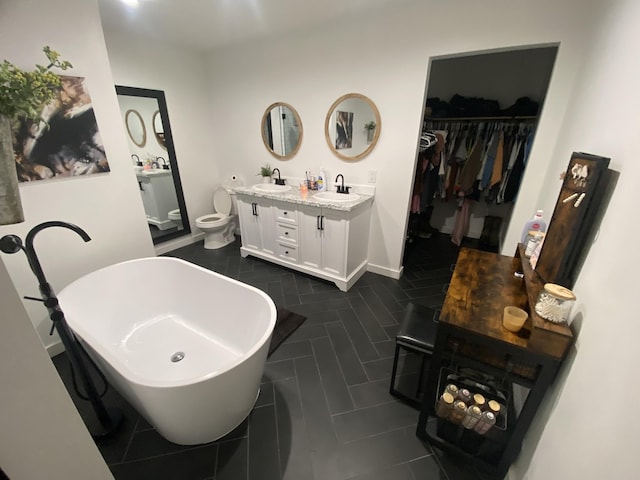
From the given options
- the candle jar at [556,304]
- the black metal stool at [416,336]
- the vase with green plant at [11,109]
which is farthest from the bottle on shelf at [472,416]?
the vase with green plant at [11,109]

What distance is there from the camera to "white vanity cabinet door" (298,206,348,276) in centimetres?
257

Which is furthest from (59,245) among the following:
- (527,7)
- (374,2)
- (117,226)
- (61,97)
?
(527,7)

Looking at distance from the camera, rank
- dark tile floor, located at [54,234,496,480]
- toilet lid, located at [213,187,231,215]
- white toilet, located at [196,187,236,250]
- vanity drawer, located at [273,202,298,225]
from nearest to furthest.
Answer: dark tile floor, located at [54,234,496,480], vanity drawer, located at [273,202,298,225], white toilet, located at [196,187,236,250], toilet lid, located at [213,187,231,215]

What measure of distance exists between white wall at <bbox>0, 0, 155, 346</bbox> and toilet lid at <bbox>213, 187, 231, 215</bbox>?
156 centimetres

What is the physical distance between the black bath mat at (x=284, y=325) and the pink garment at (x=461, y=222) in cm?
269

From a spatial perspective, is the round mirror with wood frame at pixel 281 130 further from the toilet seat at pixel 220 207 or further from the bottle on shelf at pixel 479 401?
the bottle on shelf at pixel 479 401

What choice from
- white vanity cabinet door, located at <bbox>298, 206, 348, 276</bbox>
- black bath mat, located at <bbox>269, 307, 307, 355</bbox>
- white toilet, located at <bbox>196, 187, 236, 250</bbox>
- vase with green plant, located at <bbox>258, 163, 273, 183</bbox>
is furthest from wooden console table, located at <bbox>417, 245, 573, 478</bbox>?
white toilet, located at <bbox>196, 187, 236, 250</bbox>

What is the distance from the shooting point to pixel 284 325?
7.36 ft

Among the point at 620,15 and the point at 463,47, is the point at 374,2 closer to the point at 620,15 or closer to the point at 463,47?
the point at 463,47

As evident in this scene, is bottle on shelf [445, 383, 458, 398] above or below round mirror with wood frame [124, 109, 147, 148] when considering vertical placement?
below

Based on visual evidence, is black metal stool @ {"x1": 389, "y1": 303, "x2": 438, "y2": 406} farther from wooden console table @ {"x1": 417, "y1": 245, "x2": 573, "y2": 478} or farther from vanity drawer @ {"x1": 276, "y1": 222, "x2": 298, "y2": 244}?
vanity drawer @ {"x1": 276, "y1": 222, "x2": 298, "y2": 244}

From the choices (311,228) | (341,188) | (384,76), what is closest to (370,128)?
(384,76)

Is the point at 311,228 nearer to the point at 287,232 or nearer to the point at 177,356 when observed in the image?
the point at 287,232

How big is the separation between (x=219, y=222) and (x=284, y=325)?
201 centimetres
